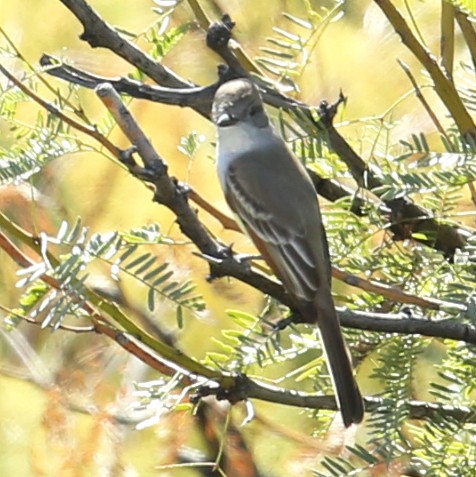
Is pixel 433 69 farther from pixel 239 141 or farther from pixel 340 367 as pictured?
pixel 239 141

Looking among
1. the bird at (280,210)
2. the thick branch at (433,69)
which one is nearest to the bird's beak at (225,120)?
the bird at (280,210)

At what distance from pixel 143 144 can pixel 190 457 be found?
2.92ft

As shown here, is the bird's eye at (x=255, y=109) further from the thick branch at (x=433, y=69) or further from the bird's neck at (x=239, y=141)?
the thick branch at (x=433, y=69)

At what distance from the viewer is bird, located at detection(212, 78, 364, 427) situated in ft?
2.74

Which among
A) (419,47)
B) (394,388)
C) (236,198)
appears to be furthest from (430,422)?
(236,198)

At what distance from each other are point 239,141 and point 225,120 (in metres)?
0.13

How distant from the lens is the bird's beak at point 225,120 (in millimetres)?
1060

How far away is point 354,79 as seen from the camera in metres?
1.49

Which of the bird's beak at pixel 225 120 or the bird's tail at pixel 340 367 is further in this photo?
the bird's beak at pixel 225 120

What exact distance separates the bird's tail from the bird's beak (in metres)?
0.26

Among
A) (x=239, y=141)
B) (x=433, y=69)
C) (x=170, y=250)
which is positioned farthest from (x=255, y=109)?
(x=433, y=69)

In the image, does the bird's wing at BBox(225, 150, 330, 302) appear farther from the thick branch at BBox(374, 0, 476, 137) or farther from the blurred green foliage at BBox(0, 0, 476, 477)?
the thick branch at BBox(374, 0, 476, 137)

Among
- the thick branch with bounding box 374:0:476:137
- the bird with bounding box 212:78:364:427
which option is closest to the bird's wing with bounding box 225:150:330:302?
the bird with bounding box 212:78:364:427

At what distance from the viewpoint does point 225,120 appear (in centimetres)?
107
